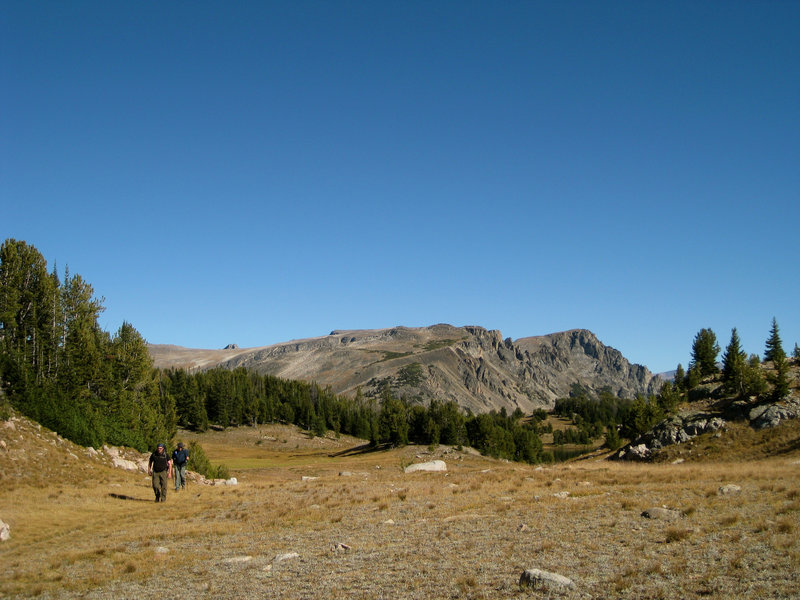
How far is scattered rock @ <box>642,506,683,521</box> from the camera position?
16.1 meters

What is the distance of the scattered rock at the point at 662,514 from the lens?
52.7 feet

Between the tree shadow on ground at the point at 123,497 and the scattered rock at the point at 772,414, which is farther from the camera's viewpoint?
the scattered rock at the point at 772,414

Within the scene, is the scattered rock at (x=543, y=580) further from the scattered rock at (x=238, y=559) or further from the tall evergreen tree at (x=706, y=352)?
the tall evergreen tree at (x=706, y=352)

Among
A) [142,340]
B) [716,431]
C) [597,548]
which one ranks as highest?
[142,340]

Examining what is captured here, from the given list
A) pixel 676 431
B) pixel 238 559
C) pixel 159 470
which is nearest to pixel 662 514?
pixel 238 559

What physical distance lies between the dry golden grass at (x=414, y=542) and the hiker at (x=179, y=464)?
3.44 meters

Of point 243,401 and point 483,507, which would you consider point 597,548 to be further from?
point 243,401

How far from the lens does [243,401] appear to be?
160m

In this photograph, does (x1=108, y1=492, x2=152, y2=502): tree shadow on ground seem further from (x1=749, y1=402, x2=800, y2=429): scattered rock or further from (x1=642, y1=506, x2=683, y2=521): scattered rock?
(x1=749, y1=402, x2=800, y2=429): scattered rock

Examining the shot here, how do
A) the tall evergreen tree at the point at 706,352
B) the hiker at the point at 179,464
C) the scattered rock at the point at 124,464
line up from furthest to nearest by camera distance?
the tall evergreen tree at the point at 706,352 → the scattered rock at the point at 124,464 → the hiker at the point at 179,464

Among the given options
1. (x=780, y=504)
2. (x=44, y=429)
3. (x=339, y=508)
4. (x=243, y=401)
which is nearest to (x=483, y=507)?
(x=339, y=508)

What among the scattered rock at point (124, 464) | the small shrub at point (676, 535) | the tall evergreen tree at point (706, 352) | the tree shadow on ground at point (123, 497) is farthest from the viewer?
the tall evergreen tree at point (706, 352)

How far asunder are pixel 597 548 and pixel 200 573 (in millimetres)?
9296

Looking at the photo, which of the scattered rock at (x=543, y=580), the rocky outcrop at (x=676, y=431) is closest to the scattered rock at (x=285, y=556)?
the scattered rock at (x=543, y=580)
